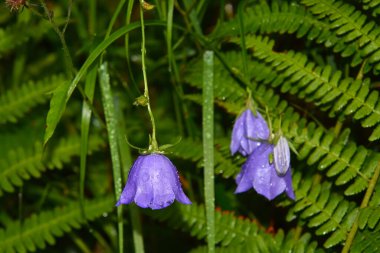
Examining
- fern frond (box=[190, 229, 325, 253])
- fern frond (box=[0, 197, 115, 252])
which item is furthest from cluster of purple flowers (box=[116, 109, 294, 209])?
fern frond (box=[0, 197, 115, 252])

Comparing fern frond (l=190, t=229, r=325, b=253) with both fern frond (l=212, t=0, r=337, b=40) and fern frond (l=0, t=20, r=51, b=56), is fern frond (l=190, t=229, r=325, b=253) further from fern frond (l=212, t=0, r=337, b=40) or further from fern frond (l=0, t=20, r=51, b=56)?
fern frond (l=0, t=20, r=51, b=56)

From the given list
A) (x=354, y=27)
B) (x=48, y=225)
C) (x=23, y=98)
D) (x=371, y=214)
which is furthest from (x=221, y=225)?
(x=23, y=98)

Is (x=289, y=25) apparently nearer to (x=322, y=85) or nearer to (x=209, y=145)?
(x=322, y=85)

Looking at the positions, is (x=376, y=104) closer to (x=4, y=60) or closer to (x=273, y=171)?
(x=273, y=171)

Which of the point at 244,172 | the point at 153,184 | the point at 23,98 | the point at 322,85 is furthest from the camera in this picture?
the point at 23,98

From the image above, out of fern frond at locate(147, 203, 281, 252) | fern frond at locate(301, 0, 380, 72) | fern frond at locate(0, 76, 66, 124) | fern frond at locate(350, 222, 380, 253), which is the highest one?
fern frond at locate(0, 76, 66, 124)
